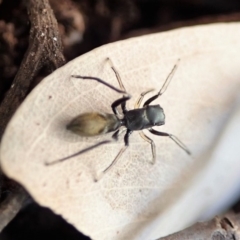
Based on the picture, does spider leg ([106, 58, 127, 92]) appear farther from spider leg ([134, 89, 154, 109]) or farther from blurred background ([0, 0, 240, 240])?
blurred background ([0, 0, 240, 240])

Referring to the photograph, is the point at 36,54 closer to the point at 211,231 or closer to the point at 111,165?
the point at 111,165

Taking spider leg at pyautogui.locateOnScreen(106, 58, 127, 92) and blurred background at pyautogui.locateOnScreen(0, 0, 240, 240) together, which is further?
blurred background at pyautogui.locateOnScreen(0, 0, 240, 240)

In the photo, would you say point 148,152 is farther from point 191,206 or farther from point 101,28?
point 101,28

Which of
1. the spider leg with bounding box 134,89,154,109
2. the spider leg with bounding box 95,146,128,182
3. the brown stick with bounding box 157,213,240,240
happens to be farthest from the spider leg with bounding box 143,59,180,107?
the brown stick with bounding box 157,213,240,240

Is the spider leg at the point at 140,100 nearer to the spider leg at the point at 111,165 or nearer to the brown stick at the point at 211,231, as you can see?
the spider leg at the point at 111,165

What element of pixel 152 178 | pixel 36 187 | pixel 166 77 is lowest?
pixel 152 178

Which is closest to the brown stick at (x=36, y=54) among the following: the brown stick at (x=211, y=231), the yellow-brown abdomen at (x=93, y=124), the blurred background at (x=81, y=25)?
the blurred background at (x=81, y=25)

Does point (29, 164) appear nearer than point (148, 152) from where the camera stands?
Yes

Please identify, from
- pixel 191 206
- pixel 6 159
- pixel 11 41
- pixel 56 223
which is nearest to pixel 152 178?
pixel 191 206
